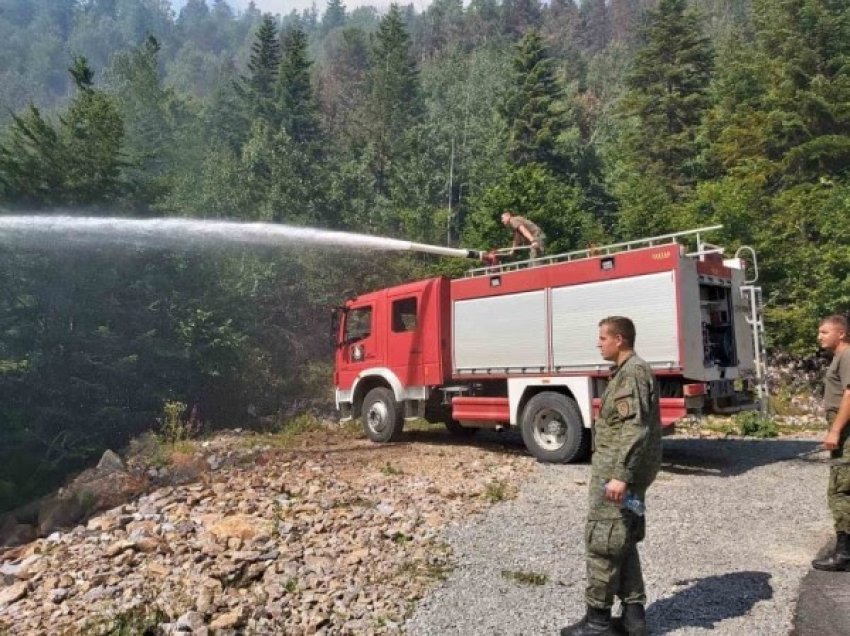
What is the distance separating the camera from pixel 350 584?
533cm

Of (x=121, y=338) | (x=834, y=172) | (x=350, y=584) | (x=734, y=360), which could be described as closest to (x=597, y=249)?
(x=734, y=360)

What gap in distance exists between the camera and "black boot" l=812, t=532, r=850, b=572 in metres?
5.20

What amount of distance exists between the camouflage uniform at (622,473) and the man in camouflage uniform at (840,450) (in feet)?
6.60

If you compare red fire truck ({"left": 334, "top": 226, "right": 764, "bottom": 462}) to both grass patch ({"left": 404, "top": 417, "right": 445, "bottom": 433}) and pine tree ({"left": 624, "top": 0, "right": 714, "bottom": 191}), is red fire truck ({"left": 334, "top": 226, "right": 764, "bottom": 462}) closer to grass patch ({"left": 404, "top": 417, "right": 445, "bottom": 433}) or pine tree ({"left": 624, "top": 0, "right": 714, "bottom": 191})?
grass patch ({"left": 404, "top": 417, "right": 445, "bottom": 433})

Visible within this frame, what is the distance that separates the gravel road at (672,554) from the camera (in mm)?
4555

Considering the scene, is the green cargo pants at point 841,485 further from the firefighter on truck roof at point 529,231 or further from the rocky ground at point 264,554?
the firefighter on truck roof at point 529,231

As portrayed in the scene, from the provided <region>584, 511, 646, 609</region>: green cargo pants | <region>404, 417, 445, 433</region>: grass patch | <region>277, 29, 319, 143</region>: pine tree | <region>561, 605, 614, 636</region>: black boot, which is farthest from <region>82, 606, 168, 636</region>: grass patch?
<region>277, 29, 319, 143</region>: pine tree

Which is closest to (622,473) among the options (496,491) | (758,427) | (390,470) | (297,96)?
(496,491)

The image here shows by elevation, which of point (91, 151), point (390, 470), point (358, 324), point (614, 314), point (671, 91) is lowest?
point (390, 470)

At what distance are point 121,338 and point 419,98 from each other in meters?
39.3

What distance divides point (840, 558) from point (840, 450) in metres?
0.77

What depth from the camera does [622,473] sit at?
12.7ft

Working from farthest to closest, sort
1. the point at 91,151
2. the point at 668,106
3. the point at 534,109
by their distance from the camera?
the point at 534,109 < the point at 668,106 < the point at 91,151

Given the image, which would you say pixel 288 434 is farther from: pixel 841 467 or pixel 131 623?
pixel 841 467
